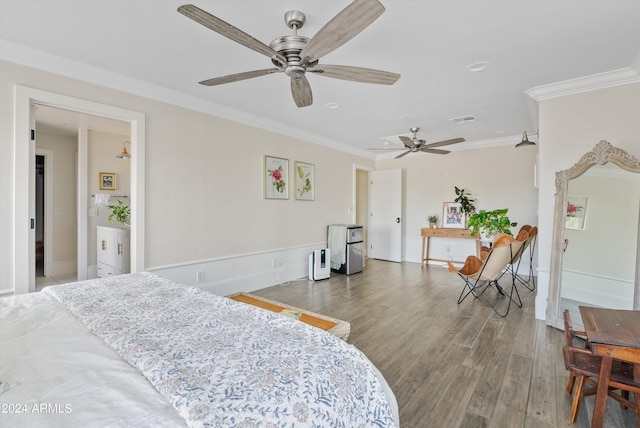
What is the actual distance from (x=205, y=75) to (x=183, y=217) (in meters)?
1.60

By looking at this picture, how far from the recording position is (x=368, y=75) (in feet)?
6.77

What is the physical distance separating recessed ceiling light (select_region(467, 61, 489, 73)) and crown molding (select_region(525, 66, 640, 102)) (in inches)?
36.3

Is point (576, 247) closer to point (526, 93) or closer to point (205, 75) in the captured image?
point (526, 93)

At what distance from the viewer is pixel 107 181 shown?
4.90m

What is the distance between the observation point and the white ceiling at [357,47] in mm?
1968

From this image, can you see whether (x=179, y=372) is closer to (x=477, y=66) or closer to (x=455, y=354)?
(x=455, y=354)

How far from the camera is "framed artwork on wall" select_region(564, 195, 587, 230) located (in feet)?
9.89

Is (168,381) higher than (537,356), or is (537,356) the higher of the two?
(168,381)

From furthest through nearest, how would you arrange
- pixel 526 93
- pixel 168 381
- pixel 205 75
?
pixel 526 93
pixel 205 75
pixel 168 381

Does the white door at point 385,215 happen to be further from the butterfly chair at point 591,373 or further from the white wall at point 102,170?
the white wall at point 102,170

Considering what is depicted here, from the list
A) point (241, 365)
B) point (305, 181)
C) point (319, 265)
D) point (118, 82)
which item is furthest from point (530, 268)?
point (118, 82)

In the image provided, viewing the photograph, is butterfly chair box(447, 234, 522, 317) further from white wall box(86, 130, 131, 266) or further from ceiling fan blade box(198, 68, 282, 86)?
white wall box(86, 130, 131, 266)

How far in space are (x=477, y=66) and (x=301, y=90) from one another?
1705 millimetres

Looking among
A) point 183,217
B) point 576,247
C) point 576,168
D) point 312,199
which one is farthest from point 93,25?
point 576,247
